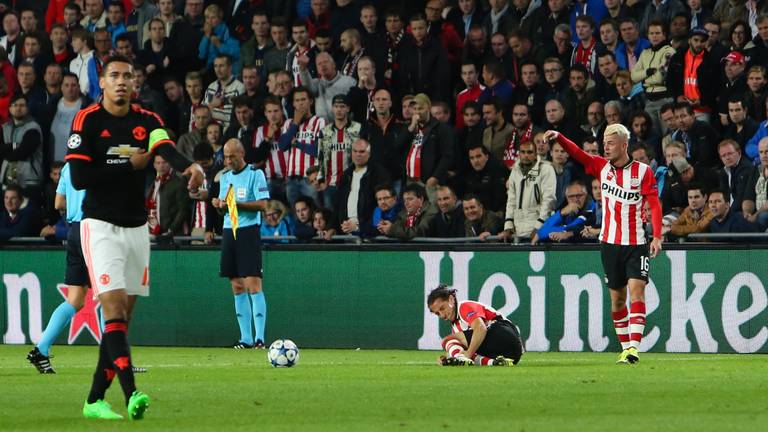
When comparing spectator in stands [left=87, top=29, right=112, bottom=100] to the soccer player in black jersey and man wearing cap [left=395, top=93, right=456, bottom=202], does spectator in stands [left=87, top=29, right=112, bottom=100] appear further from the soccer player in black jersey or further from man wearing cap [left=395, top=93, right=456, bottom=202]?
the soccer player in black jersey

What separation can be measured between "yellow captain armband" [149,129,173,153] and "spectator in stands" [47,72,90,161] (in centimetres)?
1405

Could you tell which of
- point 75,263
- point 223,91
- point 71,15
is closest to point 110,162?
point 75,263

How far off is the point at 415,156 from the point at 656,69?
3.46 meters

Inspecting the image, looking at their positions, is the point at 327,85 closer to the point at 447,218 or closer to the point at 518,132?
the point at 518,132

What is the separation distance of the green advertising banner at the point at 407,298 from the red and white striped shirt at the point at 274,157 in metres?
1.81

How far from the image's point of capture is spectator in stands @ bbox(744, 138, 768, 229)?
17.6 m

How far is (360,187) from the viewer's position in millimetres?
20641

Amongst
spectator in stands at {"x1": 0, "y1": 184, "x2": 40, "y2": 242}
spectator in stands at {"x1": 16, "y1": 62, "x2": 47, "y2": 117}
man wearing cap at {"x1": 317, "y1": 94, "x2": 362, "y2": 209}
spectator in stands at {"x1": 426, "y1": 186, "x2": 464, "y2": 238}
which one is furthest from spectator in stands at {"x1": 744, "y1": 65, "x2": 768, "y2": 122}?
spectator in stands at {"x1": 16, "y1": 62, "x2": 47, "y2": 117}

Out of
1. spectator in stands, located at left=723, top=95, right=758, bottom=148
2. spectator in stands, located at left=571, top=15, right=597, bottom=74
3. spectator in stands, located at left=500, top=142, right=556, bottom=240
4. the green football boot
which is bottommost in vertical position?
the green football boot

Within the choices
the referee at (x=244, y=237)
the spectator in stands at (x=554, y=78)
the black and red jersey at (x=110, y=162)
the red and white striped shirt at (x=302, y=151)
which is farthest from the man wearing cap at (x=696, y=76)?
the black and red jersey at (x=110, y=162)

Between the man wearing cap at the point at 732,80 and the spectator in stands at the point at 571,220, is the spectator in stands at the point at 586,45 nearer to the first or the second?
the man wearing cap at the point at 732,80

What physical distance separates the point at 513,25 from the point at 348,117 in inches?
119

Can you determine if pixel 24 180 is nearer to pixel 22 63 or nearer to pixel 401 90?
pixel 22 63

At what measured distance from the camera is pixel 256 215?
61.6 feet
